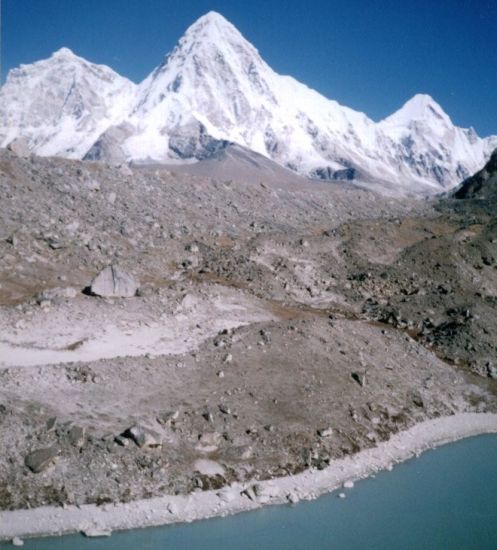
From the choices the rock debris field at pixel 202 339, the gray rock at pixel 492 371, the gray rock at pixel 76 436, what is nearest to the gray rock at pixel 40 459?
the rock debris field at pixel 202 339

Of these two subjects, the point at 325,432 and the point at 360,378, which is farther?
the point at 360,378

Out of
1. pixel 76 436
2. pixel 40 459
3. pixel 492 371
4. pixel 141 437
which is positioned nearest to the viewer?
pixel 40 459

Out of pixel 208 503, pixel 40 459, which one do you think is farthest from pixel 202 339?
pixel 40 459

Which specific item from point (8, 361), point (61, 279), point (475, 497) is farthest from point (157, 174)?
point (475, 497)

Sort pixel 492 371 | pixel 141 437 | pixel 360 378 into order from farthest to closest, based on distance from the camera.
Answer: pixel 492 371 < pixel 360 378 < pixel 141 437

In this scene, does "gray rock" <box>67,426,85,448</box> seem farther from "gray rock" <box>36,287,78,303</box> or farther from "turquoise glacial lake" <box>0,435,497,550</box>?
"gray rock" <box>36,287,78,303</box>

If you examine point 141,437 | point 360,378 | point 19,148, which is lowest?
point 141,437

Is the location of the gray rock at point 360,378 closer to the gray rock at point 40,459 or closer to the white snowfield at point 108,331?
the white snowfield at point 108,331

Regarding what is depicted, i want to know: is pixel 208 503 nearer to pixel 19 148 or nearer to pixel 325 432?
pixel 325 432
